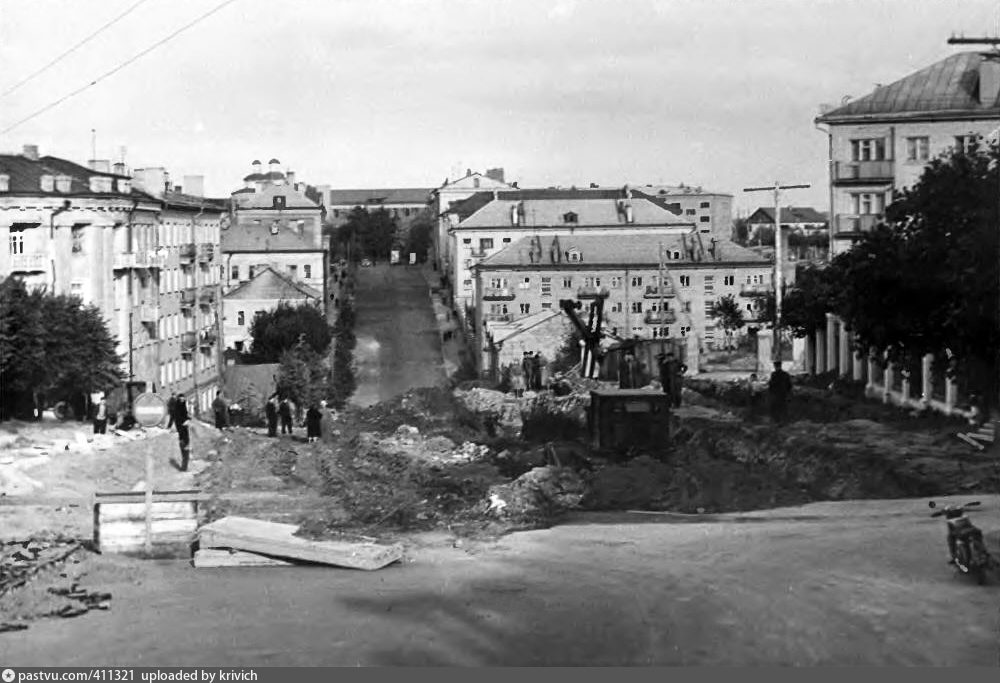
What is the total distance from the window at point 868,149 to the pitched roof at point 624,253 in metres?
27.8

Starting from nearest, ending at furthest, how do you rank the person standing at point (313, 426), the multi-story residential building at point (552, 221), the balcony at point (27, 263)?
the person standing at point (313, 426)
the balcony at point (27, 263)
the multi-story residential building at point (552, 221)

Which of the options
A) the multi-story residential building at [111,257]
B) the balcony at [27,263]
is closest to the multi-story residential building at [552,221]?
the multi-story residential building at [111,257]

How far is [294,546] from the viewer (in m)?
11.0

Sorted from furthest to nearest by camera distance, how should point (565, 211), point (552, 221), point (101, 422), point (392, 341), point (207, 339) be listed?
1. point (565, 211)
2. point (552, 221)
3. point (392, 341)
4. point (207, 339)
5. point (101, 422)

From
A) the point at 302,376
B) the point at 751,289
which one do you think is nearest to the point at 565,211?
the point at 751,289

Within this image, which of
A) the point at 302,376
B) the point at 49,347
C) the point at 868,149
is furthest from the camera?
the point at 302,376

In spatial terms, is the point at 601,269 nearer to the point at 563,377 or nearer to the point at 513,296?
the point at 513,296

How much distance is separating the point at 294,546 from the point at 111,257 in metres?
24.5

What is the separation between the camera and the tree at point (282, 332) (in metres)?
36.6

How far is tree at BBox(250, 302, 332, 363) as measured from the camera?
3662cm

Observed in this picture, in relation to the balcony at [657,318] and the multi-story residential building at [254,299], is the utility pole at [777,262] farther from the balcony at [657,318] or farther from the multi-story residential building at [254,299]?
the balcony at [657,318]

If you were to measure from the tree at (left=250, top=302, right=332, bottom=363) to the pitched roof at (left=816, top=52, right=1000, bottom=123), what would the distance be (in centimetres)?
1360

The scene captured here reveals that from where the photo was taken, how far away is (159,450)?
65.6ft

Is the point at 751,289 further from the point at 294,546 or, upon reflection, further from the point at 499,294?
the point at 294,546
